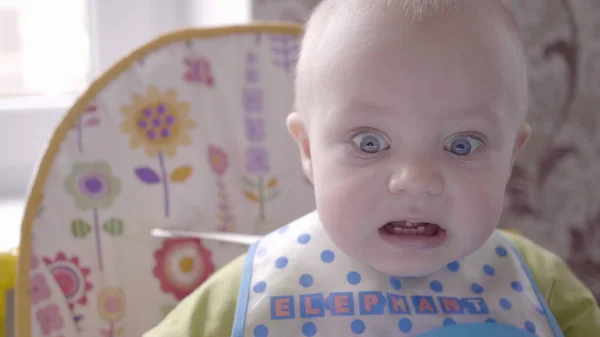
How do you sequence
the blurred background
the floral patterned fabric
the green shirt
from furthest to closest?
the blurred background → the floral patterned fabric → the green shirt

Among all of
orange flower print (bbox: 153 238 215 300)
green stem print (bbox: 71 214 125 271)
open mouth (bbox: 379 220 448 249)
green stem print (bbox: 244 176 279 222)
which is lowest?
orange flower print (bbox: 153 238 215 300)

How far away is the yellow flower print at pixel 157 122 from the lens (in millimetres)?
900

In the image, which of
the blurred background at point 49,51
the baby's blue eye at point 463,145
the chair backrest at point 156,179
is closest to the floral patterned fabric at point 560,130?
the chair backrest at point 156,179

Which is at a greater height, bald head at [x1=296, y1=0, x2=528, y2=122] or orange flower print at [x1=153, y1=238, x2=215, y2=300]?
bald head at [x1=296, y1=0, x2=528, y2=122]

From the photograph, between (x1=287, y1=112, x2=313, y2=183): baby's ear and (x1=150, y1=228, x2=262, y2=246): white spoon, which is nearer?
(x1=287, y1=112, x2=313, y2=183): baby's ear

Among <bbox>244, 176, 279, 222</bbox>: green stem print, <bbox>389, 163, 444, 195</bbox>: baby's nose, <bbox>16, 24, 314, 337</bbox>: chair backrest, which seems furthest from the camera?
<bbox>244, 176, 279, 222</bbox>: green stem print

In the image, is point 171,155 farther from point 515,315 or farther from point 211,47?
point 515,315

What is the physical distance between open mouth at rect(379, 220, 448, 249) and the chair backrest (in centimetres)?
31

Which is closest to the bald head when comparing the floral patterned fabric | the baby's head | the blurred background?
the baby's head

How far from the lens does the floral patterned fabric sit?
44.5 inches

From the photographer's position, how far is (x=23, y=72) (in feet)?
4.75

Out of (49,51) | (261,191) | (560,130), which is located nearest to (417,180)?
(261,191)

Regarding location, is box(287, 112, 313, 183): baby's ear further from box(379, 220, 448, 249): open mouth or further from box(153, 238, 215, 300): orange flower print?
box(153, 238, 215, 300): orange flower print

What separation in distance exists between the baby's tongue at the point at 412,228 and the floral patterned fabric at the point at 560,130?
0.54m
